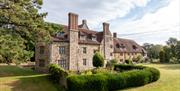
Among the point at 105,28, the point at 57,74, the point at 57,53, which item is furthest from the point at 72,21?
the point at 57,74

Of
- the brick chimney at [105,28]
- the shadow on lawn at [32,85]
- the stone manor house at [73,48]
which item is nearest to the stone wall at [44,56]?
the stone manor house at [73,48]

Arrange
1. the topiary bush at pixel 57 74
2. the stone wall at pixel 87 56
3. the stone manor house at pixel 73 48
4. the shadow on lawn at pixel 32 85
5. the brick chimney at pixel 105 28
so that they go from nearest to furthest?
the shadow on lawn at pixel 32 85 → the topiary bush at pixel 57 74 → the stone manor house at pixel 73 48 → the stone wall at pixel 87 56 → the brick chimney at pixel 105 28

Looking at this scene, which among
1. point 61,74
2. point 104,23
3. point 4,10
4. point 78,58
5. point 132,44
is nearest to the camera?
point 4,10

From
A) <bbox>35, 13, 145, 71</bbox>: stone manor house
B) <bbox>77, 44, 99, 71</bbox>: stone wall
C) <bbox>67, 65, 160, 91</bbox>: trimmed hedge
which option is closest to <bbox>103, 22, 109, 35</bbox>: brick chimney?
<bbox>35, 13, 145, 71</bbox>: stone manor house

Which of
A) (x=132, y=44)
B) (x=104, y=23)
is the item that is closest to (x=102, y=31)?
(x=104, y=23)

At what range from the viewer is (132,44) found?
7275 cm

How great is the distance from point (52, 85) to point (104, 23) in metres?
26.5

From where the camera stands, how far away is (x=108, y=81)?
23.3 metres

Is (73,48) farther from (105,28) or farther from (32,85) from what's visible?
(32,85)

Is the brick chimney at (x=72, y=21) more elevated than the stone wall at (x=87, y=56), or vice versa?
the brick chimney at (x=72, y=21)

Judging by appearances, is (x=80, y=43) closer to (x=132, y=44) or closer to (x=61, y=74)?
(x=61, y=74)

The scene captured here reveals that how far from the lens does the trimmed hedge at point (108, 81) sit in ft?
72.4

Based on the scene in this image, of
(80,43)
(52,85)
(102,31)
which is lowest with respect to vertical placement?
(52,85)

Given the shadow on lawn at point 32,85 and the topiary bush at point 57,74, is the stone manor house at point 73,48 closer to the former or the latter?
the topiary bush at point 57,74
